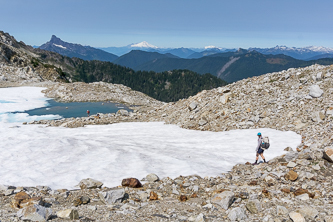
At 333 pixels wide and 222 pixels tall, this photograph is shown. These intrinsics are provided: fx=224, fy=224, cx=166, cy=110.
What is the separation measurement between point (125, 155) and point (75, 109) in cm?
3193

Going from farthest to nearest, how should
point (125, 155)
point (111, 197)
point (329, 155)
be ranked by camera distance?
point (125, 155), point (329, 155), point (111, 197)

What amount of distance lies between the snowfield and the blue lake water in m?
17.1

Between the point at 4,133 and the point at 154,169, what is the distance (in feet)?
48.2

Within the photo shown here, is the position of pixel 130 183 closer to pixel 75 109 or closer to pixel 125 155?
pixel 125 155

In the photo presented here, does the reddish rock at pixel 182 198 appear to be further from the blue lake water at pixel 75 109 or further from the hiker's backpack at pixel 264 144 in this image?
the blue lake water at pixel 75 109

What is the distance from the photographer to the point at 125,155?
1504 cm

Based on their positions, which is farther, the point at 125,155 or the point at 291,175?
the point at 125,155

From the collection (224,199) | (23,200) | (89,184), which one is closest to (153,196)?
(224,199)

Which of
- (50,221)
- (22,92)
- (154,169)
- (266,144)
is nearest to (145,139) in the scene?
(154,169)

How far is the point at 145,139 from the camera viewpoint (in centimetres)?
2100

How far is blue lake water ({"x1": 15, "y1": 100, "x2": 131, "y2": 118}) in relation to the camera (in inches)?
1538

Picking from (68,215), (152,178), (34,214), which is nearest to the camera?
(34,214)

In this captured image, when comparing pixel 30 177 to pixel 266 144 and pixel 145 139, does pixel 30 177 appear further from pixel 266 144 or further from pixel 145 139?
pixel 266 144

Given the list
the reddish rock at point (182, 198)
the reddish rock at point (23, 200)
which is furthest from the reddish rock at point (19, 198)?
the reddish rock at point (182, 198)
